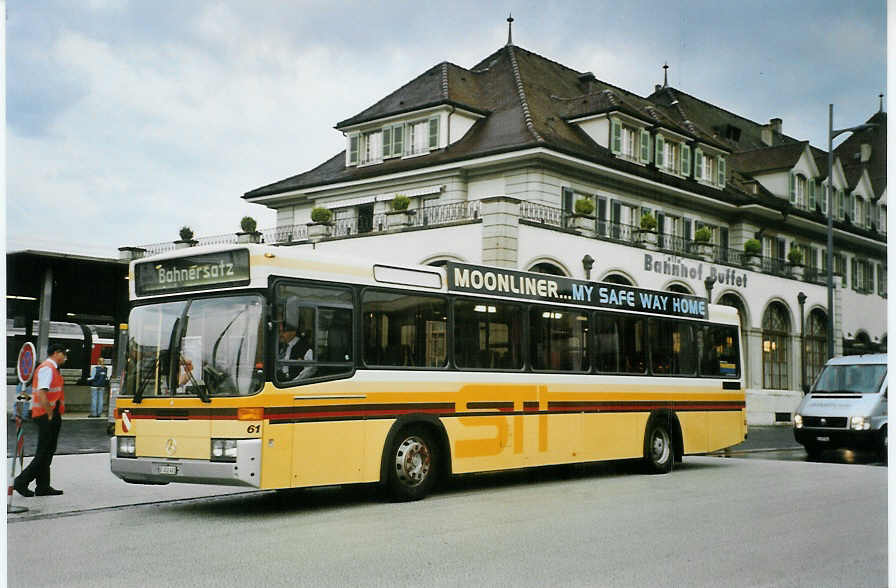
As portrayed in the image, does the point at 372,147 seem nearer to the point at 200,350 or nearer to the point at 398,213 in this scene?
the point at 398,213

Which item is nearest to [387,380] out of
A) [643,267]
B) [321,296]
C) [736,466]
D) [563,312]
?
[321,296]

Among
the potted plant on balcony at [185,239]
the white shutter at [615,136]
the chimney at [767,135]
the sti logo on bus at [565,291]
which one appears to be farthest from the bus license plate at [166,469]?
the white shutter at [615,136]

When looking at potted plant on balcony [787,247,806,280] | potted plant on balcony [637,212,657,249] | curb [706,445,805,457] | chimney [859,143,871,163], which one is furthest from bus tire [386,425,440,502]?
potted plant on balcony [637,212,657,249]

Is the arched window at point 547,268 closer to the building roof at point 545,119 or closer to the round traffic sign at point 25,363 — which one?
the building roof at point 545,119

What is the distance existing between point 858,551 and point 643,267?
2219cm

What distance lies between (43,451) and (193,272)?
106 inches

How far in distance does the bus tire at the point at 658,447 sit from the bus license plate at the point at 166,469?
7.41 meters

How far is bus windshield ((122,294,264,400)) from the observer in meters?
10.2

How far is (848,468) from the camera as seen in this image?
16.4m

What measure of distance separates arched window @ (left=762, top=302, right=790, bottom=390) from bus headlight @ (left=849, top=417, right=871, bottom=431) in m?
1.66

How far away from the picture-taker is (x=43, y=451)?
38.0 feet

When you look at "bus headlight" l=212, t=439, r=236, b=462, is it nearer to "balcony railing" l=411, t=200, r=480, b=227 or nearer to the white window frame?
the white window frame

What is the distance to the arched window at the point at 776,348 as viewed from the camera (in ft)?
60.3

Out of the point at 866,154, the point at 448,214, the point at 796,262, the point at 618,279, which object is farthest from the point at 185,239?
the point at 618,279
